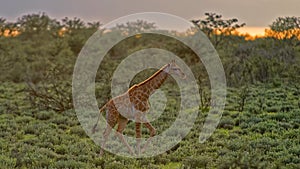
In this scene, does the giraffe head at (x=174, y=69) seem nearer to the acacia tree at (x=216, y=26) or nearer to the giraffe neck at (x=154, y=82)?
the giraffe neck at (x=154, y=82)

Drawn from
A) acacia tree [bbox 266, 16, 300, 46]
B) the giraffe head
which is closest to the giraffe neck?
the giraffe head

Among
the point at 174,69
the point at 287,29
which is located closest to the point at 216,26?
the point at 287,29

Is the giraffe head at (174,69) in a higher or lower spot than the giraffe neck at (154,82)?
higher

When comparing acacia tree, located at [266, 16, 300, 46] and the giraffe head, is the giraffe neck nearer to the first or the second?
the giraffe head

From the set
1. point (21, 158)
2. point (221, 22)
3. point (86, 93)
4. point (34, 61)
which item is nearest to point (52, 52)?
point (34, 61)

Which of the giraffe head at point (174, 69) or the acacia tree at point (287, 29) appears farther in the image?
the acacia tree at point (287, 29)

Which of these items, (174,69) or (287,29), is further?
(287,29)

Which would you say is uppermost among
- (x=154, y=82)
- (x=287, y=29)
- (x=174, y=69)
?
(x=287, y=29)

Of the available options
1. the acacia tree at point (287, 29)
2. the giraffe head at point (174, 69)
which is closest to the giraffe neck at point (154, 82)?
the giraffe head at point (174, 69)

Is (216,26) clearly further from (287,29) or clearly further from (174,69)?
(174,69)

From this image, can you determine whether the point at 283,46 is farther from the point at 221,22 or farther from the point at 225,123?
the point at 225,123

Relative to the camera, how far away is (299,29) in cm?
3803

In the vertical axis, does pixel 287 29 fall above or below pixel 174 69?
above

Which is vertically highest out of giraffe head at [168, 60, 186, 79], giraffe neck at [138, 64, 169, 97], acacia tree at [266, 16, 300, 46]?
acacia tree at [266, 16, 300, 46]
